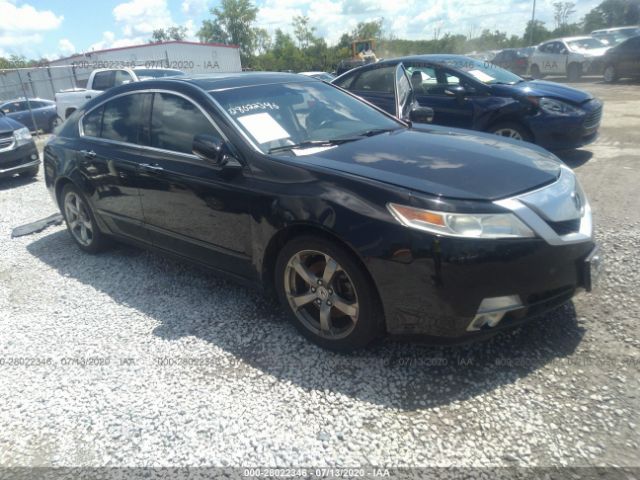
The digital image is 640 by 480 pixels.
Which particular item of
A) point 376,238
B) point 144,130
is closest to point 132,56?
point 144,130

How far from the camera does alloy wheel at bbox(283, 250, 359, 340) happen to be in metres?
2.81

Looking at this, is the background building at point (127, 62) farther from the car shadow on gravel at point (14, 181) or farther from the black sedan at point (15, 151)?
the black sedan at point (15, 151)

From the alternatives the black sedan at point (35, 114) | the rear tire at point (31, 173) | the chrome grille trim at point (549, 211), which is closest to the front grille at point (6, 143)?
the rear tire at point (31, 173)

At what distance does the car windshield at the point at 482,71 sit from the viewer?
23.4 ft

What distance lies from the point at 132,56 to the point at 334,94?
32755mm

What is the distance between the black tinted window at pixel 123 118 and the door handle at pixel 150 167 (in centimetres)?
28

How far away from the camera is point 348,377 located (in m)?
2.77

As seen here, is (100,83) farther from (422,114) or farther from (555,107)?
(555,107)

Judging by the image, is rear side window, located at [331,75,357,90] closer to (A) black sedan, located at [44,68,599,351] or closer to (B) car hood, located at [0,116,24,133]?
(A) black sedan, located at [44,68,599,351]

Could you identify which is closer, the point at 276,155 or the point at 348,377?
the point at 348,377

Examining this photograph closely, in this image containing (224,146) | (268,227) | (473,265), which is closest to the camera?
(473,265)

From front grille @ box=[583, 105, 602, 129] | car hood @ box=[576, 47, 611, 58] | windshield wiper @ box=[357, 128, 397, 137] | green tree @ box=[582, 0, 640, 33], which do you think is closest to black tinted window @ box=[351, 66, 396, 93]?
front grille @ box=[583, 105, 602, 129]

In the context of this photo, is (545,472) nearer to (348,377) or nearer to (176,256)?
(348,377)

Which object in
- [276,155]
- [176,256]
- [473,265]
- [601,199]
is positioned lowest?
[601,199]
